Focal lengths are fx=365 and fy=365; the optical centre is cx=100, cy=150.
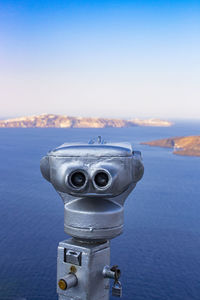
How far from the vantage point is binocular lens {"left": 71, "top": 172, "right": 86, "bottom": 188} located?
2822mm

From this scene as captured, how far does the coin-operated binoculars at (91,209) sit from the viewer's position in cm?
277

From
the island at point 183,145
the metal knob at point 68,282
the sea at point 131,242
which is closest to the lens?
Result: the metal knob at point 68,282

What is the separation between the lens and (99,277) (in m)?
2.90

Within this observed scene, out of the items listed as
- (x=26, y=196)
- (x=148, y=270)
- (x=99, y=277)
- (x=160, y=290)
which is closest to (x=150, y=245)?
(x=148, y=270)

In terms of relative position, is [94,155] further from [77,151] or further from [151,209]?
[151,209]

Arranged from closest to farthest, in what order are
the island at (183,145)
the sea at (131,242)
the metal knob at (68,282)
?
the metal knob at (68,282), the sea at (131,242), the island at (183,145)

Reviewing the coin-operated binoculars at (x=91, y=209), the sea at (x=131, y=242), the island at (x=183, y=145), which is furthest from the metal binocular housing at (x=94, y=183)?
the island at (x=183, y=145)

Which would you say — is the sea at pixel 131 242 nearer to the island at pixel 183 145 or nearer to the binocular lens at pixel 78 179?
the binocular lens at pixel 78 179

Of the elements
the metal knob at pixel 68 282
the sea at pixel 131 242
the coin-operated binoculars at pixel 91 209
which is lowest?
the sea at pixel 131 242

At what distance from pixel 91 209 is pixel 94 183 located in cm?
25

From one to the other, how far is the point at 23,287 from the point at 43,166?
1347 inches

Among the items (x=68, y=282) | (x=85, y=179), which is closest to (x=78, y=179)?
(x=85, y=179)

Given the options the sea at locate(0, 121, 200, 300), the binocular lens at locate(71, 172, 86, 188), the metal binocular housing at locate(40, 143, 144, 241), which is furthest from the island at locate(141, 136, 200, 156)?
the binocular lens at locate(71, 172, 86, 188)

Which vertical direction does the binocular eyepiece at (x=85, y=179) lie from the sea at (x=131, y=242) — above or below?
above
